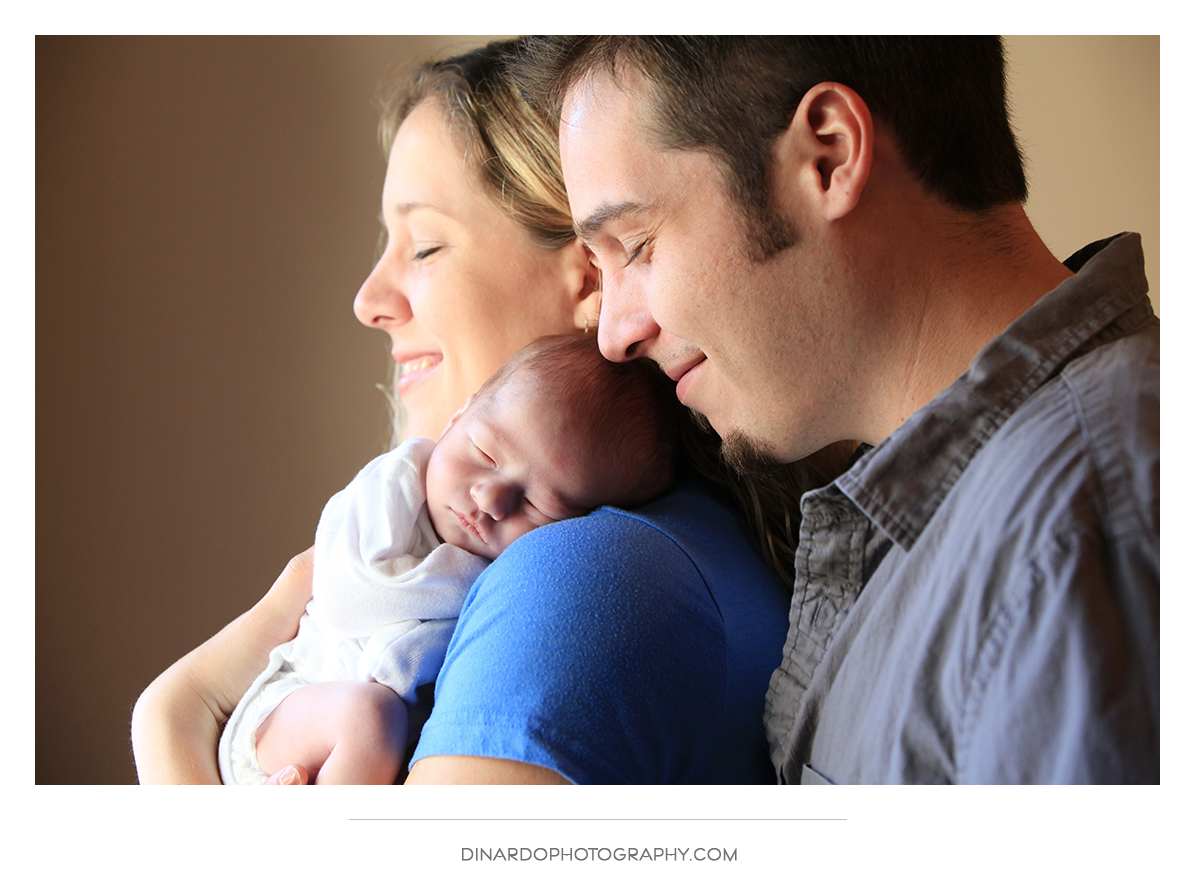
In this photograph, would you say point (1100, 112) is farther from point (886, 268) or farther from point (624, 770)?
point (624, 770)

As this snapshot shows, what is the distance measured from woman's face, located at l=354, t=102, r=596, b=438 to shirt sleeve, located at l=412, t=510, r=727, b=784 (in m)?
0.65

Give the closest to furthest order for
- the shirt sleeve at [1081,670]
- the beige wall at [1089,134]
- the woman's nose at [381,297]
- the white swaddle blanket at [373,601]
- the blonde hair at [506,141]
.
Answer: the shirt sleeve at [1081,670]
the beige wall at [1089,134]
the white swaddle blanket at [373,601]
the blonde hair at [506,141]
the woman's nose at [381,297]

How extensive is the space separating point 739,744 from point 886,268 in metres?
0.54

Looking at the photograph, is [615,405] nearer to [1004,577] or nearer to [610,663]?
[610,663]

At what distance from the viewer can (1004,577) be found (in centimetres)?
63

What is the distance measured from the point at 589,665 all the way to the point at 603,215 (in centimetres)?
52

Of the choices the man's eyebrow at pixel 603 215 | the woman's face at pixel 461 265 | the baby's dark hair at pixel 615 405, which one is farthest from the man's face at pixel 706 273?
the woman's face at pixel 461 265

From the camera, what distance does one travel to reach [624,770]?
75 cm

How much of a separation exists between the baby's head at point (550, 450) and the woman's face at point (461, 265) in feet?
0.79

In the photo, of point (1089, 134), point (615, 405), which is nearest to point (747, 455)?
point (615, 405)

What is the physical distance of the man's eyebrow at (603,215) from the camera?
3.11 ft

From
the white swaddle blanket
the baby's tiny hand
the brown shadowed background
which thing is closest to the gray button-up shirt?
the brown shadowed background

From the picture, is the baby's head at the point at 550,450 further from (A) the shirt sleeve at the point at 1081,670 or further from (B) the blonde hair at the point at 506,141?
(A) the shirt sleeve at the point at 1081,670

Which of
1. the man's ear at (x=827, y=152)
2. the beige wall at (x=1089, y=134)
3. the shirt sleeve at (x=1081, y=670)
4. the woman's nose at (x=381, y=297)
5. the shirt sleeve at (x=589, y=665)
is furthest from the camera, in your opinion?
the woman's nose at (x=381, y=297)
